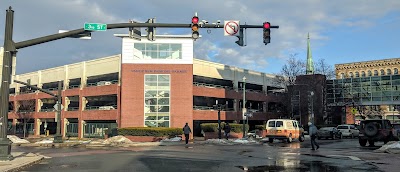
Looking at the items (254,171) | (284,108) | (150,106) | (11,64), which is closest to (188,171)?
(254,171)

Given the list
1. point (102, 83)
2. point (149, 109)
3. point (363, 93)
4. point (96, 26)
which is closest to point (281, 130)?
point (149, 109)

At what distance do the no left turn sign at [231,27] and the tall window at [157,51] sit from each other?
1247 inches

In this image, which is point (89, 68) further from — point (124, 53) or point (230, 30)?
point (230, 30)

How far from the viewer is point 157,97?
153 feet

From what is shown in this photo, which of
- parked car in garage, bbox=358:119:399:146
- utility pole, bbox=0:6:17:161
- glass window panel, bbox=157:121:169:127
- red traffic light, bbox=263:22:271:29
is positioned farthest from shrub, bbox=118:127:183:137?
red traffic light, bbox=263:22:271:29

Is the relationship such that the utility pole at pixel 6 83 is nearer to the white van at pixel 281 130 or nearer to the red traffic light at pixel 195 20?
the red traffic light at pixel 195 20

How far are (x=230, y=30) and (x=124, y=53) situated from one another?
107 ft

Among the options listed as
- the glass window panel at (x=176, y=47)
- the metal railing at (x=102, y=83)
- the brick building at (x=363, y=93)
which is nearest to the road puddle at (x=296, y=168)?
the glass window panel at (x=176, y=47)

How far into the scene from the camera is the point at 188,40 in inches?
1843

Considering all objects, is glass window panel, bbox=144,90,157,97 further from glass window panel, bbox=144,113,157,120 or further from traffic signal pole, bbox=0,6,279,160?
traffic signal pole, bbox=0,6,279,160

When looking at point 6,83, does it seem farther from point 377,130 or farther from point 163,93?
point 163,93

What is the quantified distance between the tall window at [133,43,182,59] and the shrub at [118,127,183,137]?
9279 mm

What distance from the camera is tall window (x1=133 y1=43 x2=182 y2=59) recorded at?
4638cm

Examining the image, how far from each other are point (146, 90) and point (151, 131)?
669 cm
